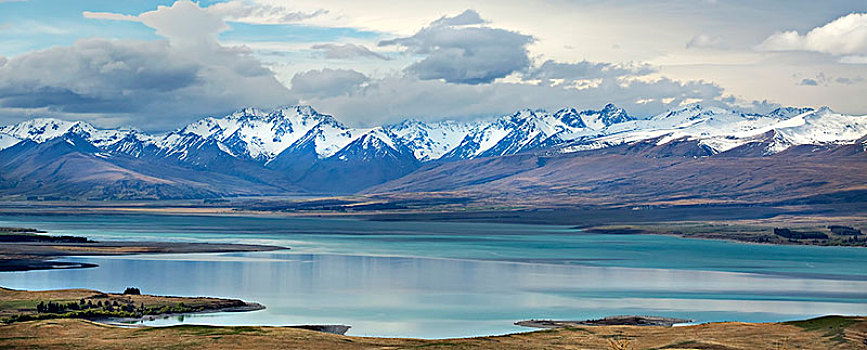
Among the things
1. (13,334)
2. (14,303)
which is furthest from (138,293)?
(13,334)

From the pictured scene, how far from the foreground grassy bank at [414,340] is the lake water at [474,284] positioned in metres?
11.2

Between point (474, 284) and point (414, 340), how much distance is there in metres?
51.1

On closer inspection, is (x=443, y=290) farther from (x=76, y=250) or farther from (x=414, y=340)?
(x=76, y=250)

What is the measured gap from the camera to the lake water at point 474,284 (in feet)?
289

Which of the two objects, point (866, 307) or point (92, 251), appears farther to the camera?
point (92, 251)

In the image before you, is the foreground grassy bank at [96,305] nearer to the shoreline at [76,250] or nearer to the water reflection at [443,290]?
the water reflection at [443,290]

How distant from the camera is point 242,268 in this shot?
132m

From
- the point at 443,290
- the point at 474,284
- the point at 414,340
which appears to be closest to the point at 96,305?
the point at 414,340

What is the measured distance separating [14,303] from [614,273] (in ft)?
244

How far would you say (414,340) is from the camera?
6544 centimetres

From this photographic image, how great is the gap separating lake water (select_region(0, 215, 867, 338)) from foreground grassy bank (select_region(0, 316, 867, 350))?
442 inches

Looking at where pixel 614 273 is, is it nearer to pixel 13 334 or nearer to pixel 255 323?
pixel 255 323

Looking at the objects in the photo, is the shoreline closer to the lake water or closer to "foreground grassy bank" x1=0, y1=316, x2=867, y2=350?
the lake water

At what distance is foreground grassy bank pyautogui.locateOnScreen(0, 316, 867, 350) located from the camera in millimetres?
60469
